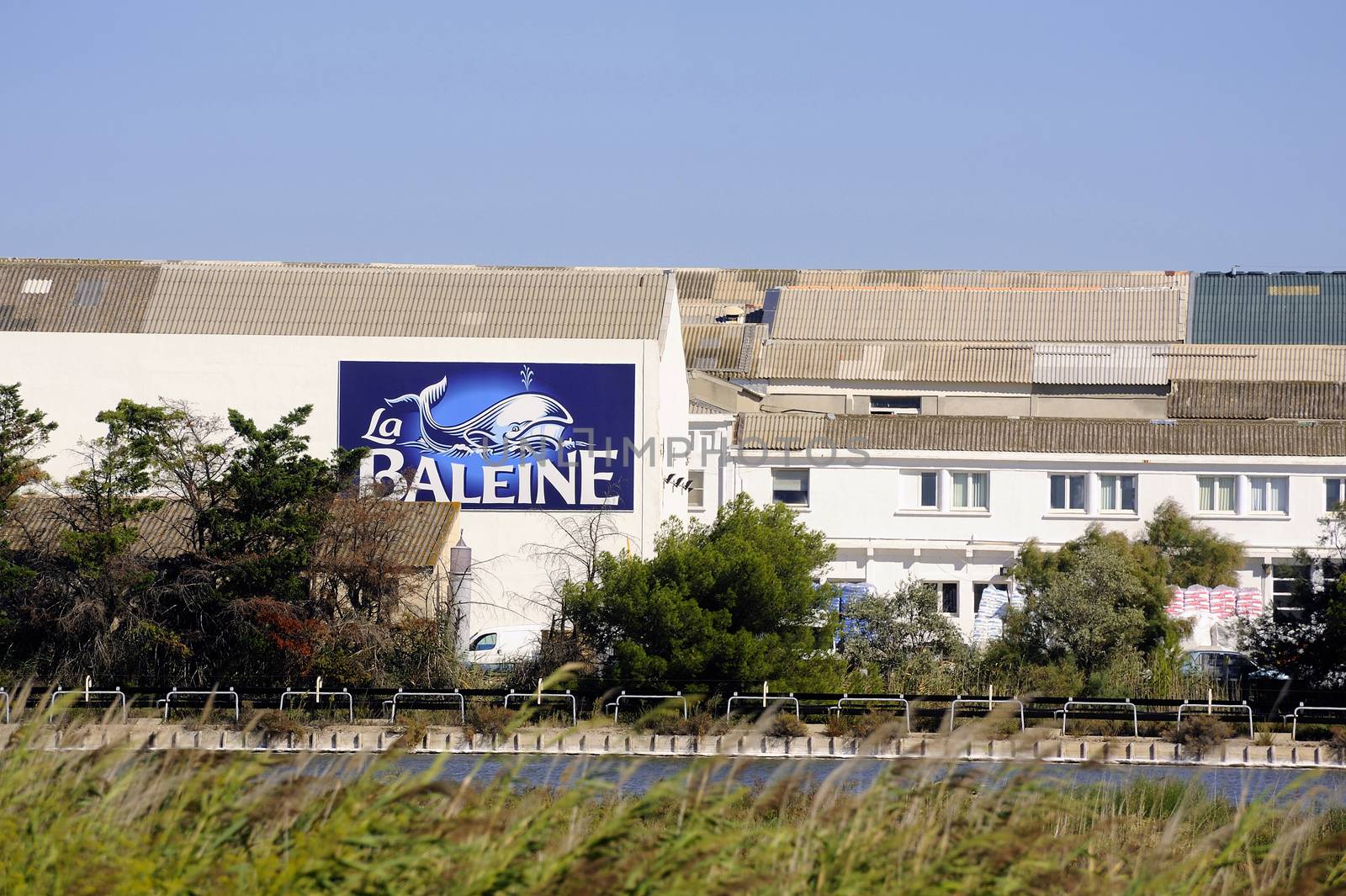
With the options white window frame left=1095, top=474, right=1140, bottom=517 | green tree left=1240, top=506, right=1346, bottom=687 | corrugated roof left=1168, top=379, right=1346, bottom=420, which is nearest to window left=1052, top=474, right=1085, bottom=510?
white window frame left=1095, top=474, right=1140, bottom=517

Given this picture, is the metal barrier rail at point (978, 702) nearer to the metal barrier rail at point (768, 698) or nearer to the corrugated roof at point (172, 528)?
→ the metal barrier rail at point (768, 698)

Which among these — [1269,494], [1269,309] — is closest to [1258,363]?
[1269,309]

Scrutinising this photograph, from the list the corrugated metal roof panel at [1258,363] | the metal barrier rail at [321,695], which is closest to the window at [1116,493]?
the corrugated metal roof panel at [1258,363]

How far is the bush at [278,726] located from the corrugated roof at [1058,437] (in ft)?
74.8

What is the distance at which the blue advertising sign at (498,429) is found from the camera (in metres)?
40.8

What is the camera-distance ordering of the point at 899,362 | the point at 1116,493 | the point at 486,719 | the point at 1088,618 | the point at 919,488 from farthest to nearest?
the point at 899,362 < the point at 919,488 < the point at 1116,493 < the point at 1088,618 < the point at 486,719

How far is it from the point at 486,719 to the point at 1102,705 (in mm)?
9664

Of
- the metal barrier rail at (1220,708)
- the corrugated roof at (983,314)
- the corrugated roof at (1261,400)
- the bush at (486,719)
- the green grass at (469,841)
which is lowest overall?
the bush at (486,719)

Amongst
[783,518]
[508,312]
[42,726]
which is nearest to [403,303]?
[508,312]

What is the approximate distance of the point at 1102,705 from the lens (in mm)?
28766

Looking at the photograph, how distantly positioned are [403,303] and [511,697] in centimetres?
1605

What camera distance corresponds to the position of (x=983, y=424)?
1906 inches

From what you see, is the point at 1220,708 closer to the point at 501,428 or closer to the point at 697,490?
the point at 501,428

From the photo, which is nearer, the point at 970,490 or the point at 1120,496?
the point at 1120,496
